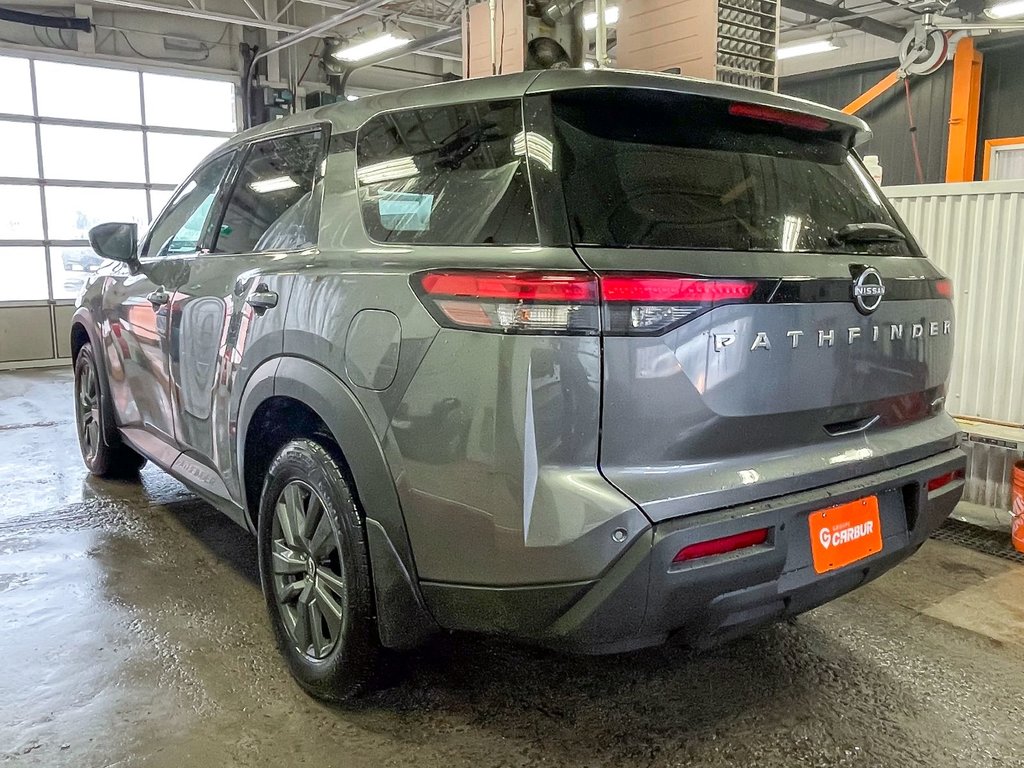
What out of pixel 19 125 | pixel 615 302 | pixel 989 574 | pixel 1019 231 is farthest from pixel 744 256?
pixel 19 125

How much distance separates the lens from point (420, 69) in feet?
46.8

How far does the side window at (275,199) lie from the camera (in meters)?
2.41

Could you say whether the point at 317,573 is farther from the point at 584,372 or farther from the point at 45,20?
the point at 45,20

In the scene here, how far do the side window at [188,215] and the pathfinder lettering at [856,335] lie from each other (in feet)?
6.97

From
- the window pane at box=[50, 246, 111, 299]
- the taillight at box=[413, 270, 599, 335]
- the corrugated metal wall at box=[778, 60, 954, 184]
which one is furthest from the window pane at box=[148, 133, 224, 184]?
the taillight at box=[413, 270, 599, 335]

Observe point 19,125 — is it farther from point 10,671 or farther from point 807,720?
point 807,720

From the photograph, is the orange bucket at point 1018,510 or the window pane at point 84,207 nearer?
the orange bucket at point 1018,510

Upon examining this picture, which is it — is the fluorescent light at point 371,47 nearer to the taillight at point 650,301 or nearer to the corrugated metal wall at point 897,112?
the corrugated metal wall at point 897,112

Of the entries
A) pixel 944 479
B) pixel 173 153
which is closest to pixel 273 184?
pixel 944 479

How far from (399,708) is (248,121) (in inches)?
457

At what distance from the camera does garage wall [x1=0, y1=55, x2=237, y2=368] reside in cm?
1063

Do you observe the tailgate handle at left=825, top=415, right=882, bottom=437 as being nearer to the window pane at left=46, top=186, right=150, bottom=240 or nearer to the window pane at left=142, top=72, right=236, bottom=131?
the window pane at left=46, top=186, right=150, bottom=240

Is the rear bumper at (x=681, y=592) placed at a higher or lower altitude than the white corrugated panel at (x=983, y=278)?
lower

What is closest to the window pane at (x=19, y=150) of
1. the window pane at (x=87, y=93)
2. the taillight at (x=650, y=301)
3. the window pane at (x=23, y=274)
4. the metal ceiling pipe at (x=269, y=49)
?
the window pane at (x=87, y=93)
